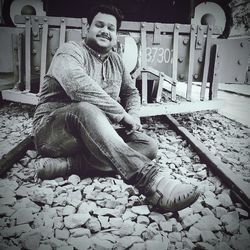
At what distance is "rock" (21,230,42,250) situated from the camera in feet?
4.23

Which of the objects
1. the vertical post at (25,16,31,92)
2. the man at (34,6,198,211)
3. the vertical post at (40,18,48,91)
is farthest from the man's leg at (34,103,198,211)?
the vertical post at (25,16,31,92)

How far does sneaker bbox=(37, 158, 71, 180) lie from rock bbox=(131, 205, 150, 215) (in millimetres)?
Result: 648

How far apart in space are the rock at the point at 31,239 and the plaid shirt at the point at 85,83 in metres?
0.89

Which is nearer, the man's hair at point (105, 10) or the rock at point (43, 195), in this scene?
the rock at point (43, 195)

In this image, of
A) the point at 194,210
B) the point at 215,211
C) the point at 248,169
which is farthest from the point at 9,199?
the point at 248,169

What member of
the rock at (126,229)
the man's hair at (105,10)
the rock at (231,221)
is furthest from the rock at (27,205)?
the man's hair at (105,10)

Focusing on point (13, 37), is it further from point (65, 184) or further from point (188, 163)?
point (188, 163)

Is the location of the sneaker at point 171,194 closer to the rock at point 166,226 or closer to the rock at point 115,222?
the rock at point 166,226

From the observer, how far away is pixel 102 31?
2.02 meters

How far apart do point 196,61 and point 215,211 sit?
2.40m

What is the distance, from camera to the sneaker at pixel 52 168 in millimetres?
1913

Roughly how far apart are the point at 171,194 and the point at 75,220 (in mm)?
595

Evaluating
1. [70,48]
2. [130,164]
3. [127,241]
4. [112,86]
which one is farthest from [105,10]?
[127,241]

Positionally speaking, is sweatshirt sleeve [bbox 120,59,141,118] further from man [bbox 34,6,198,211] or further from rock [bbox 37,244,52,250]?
rock [bbox 37,244,52,250]
